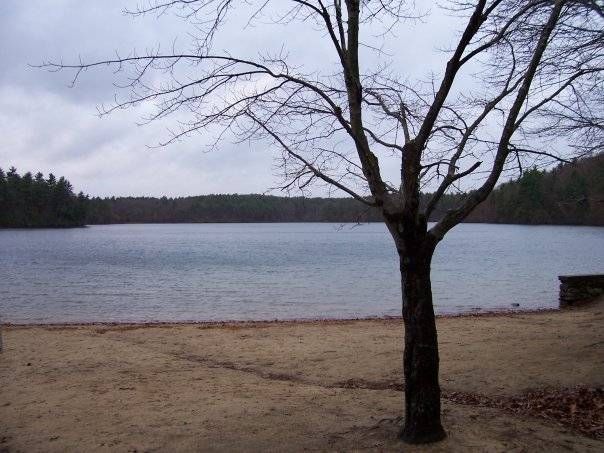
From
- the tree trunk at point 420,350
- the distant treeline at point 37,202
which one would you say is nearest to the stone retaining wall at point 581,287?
the tree trunk at point 420,350

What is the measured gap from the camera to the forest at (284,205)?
8.97 metres

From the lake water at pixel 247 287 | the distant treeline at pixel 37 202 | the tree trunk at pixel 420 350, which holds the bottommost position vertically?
the lake water at pixel 247 287

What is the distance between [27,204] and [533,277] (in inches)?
4169

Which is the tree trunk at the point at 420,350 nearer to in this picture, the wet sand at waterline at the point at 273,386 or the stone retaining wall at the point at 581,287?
the wet sand at waterline at the point at 273,386

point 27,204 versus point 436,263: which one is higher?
point 27,204

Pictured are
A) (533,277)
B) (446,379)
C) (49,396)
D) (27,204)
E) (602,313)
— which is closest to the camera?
(49,396)

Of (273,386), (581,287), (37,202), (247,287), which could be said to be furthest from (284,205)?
(273,386)

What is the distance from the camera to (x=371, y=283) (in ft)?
106

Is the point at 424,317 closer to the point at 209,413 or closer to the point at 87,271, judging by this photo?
the point at 209,413

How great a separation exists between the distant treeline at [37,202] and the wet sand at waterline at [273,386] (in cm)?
10648

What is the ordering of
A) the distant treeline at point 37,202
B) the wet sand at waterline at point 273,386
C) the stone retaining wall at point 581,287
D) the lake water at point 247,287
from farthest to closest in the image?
the distant treeline at point 37,202, the lake water at point 247,287, the stone retaining wall at point 581,287, the wet sand at waterline at point 273,386

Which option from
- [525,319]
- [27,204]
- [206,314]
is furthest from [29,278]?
[27,204]

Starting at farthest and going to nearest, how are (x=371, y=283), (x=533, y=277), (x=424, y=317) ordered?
(x=533, y=277) → (x=371, y=283) → (x=424, y=317)

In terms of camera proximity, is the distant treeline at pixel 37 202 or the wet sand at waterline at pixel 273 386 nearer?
the wet sand at waterline at pixel 273 386
